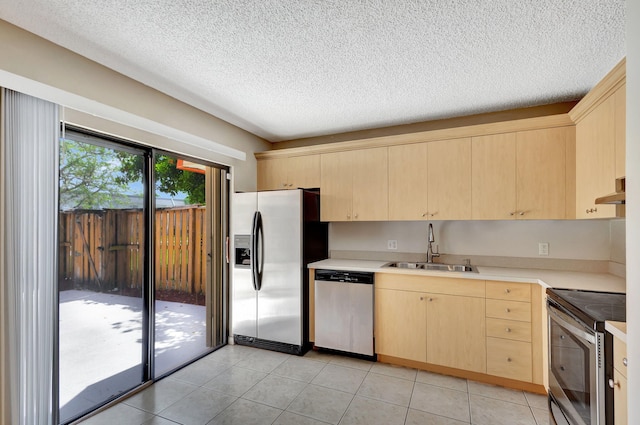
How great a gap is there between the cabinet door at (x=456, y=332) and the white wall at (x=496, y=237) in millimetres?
723

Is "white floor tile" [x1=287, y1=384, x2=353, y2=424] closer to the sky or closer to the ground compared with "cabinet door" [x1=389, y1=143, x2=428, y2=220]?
closer to the ground

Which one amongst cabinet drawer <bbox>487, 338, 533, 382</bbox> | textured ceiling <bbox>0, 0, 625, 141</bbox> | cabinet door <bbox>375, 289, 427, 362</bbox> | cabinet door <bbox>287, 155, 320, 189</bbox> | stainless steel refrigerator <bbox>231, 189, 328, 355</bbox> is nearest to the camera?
textured ceiling <bbox>0, 0, 625, 141</bbox>

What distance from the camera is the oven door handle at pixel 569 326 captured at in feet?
4.77

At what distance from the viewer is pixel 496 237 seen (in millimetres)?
3061

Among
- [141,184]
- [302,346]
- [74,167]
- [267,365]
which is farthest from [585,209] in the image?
[74,167]

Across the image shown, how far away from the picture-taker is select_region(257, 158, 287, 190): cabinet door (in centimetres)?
376

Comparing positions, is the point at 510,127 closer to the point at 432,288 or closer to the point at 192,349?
the point at 432,288

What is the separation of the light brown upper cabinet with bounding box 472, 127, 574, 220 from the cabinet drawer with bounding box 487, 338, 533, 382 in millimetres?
1093

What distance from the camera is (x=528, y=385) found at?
243 cm

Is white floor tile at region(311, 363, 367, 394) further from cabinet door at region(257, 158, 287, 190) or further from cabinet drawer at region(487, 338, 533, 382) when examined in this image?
cabinet door at region(257, 158, 287, 190)

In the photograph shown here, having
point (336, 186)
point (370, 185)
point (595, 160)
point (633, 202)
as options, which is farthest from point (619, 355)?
point (336, 186)

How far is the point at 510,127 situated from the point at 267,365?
324 centimetres

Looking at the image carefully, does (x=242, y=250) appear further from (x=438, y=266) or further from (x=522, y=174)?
(x=522, y=174)

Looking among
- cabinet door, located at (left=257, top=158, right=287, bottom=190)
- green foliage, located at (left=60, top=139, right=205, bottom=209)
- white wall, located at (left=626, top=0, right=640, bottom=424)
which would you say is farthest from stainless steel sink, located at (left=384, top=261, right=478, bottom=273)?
green foliage, located at (left=60, top=139, right=205, bottom=209)
